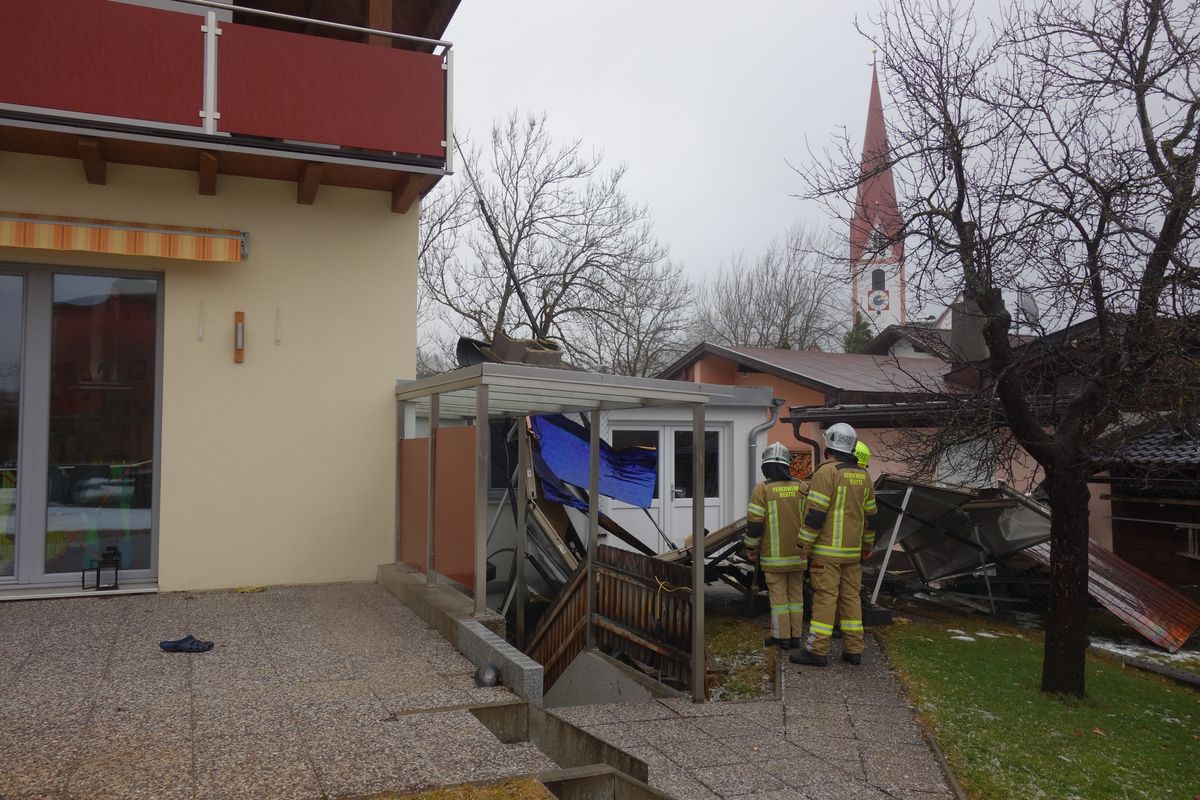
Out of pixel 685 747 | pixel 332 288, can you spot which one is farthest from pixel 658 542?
pixel 685 747

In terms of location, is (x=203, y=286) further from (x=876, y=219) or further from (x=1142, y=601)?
(x=1142, y=601)

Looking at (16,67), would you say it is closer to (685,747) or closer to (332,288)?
(332,288)

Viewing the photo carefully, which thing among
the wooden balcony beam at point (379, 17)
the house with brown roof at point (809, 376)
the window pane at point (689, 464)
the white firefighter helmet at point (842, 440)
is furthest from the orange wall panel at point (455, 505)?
the house with brown roof at point (809, 376)

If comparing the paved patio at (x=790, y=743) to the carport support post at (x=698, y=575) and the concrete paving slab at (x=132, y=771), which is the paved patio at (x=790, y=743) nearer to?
the carport support post at (x=698, y=575)

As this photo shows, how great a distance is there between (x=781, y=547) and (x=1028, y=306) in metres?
2.85

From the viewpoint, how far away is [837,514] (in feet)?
24.6

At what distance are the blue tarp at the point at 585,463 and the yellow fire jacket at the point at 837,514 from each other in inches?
69.4

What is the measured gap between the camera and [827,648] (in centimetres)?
757

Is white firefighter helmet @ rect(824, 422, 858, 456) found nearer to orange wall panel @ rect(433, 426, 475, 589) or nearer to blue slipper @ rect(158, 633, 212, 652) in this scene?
orange wall panel @ rect(433, 426, 475, 589)

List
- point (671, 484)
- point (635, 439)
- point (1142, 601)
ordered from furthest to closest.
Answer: point (671, 484)
point (635, 439)
point (1142, 601)

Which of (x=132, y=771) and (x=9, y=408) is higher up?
(x=9, y=408)

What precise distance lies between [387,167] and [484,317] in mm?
20311

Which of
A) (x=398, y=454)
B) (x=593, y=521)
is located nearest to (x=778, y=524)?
(x=593, y=521)

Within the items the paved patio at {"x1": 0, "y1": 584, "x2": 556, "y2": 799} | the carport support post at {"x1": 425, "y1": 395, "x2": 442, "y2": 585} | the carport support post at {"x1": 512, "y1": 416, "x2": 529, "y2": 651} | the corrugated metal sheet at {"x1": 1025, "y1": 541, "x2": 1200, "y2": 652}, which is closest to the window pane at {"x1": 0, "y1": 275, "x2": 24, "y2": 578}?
the paved patio at {"x1": 0, "y1": 584, "x2": 556, "y2": 799}
